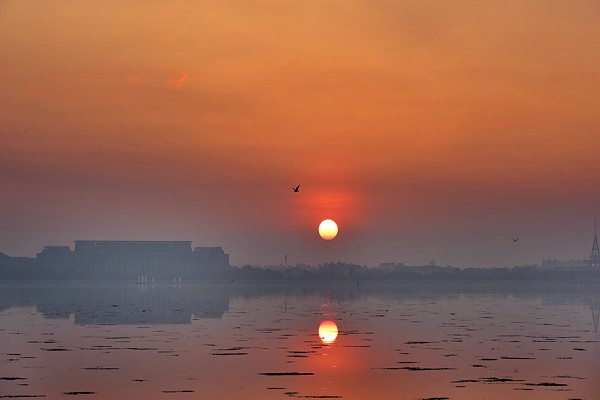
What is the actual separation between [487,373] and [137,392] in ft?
31.6

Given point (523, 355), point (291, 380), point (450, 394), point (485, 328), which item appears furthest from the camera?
point (485, 328)

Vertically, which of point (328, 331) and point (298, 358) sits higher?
point (328, 331)

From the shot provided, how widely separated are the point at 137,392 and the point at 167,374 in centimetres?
328

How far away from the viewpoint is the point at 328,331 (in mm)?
41625

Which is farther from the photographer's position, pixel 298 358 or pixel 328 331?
pixel 328 331

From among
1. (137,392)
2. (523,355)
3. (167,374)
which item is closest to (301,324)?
(523,355)

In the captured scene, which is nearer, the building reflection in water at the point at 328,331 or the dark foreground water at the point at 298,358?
→ the dark foreground water at the point at 298,358

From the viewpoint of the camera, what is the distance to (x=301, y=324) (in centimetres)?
4631

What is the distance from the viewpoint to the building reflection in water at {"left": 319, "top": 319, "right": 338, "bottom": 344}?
37438 millimetres

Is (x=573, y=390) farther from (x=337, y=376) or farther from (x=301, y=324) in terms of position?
(x=301, y=324)

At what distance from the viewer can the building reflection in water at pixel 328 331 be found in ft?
123

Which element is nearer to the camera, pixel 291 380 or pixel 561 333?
pixel 291 380

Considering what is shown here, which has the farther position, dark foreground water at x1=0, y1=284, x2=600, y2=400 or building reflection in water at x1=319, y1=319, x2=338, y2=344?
building reflection in water at x1=319, y1=319, x2=338, y2=344

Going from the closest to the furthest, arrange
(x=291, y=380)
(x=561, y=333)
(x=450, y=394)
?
(x=450, y=394)
(x=291, y=380)
(x=561, y=333)
